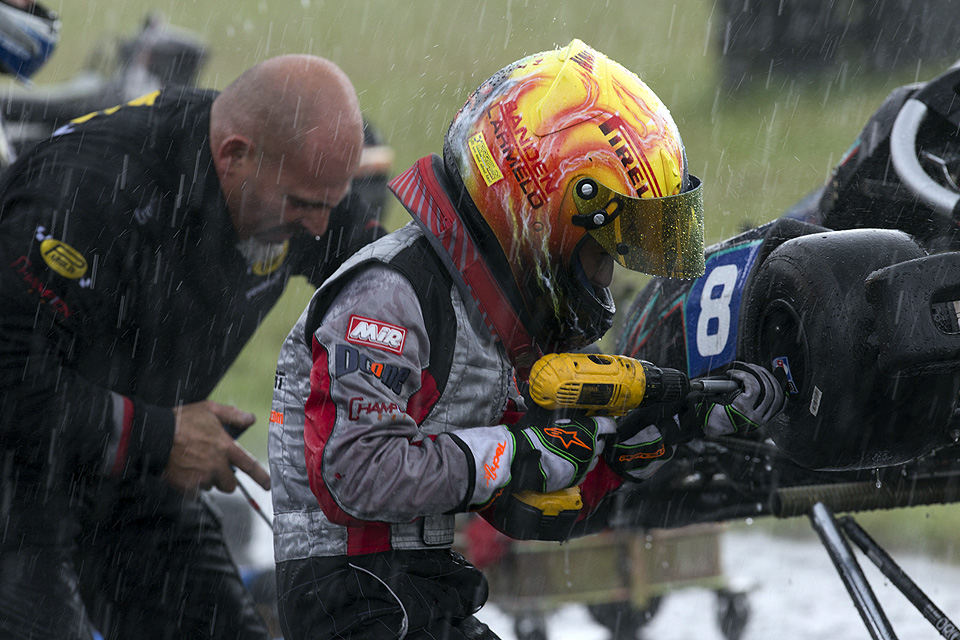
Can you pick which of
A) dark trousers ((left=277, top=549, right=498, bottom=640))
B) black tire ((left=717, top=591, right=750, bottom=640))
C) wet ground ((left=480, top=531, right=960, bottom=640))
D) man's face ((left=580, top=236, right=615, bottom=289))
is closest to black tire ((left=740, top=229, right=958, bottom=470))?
man's face ((left=580, top=236, right=615, bottom=289))

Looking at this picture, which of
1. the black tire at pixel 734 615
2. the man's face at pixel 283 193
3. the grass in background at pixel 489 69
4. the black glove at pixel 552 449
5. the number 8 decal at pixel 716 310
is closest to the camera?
the black glove at pixel 552 449

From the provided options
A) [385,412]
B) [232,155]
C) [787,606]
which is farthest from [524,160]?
[787,606]

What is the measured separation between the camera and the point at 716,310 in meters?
2.53

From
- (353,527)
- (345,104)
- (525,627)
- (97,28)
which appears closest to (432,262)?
(353,527)

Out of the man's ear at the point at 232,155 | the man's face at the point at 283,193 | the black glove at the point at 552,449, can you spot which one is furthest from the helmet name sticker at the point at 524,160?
the man's ear at the point at 232,155

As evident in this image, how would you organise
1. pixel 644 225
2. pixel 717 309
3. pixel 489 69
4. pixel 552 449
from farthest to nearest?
pixel 489 69 < pixel 717 309 < pixel 644 225 < pixel 552 449

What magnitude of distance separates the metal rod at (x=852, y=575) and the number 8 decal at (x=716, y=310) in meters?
0.65

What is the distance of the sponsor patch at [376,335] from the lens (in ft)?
5.96

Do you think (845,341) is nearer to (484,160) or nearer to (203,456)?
(484,160)

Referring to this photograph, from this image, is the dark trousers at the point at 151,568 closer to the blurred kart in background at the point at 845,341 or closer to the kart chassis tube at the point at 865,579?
the blurred kart in background at the point at 845,341

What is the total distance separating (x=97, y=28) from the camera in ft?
67.4

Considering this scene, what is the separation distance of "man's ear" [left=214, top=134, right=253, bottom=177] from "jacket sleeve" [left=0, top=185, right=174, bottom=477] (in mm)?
334

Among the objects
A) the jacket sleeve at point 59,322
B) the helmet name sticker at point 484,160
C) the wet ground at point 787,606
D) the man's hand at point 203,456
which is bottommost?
the wet ground at point 787,606

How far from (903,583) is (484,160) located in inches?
60.7
